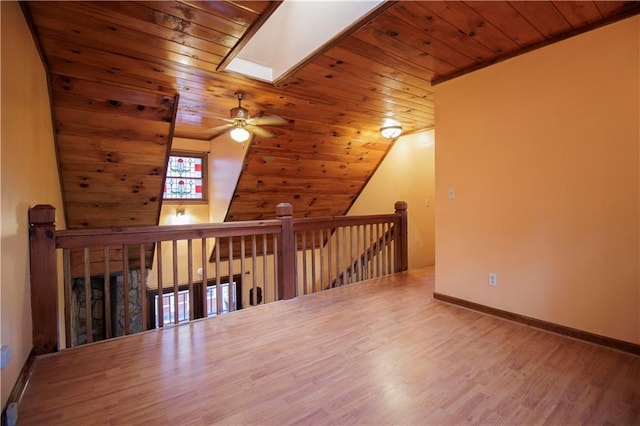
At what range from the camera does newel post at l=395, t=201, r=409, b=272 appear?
4680 millimetres

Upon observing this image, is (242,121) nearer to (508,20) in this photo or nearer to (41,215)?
(41,215)

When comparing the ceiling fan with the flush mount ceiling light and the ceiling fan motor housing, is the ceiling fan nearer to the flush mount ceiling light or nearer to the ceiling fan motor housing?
the ceiling fan motor housing

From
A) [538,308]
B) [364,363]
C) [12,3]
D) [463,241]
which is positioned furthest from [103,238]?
[538,308]

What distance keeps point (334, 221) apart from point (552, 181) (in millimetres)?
2247

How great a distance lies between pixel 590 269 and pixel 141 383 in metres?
3.19

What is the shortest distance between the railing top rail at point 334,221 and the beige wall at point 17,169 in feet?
7.39

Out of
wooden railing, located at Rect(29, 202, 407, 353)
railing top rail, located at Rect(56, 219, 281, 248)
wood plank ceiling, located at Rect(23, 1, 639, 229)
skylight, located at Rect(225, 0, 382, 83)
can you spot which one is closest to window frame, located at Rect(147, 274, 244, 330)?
wooden railing, located at Rect(29, 202, 407, 353)

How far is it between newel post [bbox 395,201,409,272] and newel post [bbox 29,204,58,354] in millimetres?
3886

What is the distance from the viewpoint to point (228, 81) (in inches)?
119

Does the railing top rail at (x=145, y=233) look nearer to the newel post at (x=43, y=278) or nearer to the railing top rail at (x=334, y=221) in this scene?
the newel post at (x=43, y=278)

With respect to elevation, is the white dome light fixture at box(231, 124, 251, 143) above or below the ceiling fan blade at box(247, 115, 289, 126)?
below

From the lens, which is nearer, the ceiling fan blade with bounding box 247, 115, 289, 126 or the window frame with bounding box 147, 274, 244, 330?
the ceiling fan blade with bounding box 247, 115, 289, 126

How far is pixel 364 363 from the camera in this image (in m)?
2.13

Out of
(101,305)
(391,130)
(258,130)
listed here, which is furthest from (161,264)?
(391,130)
